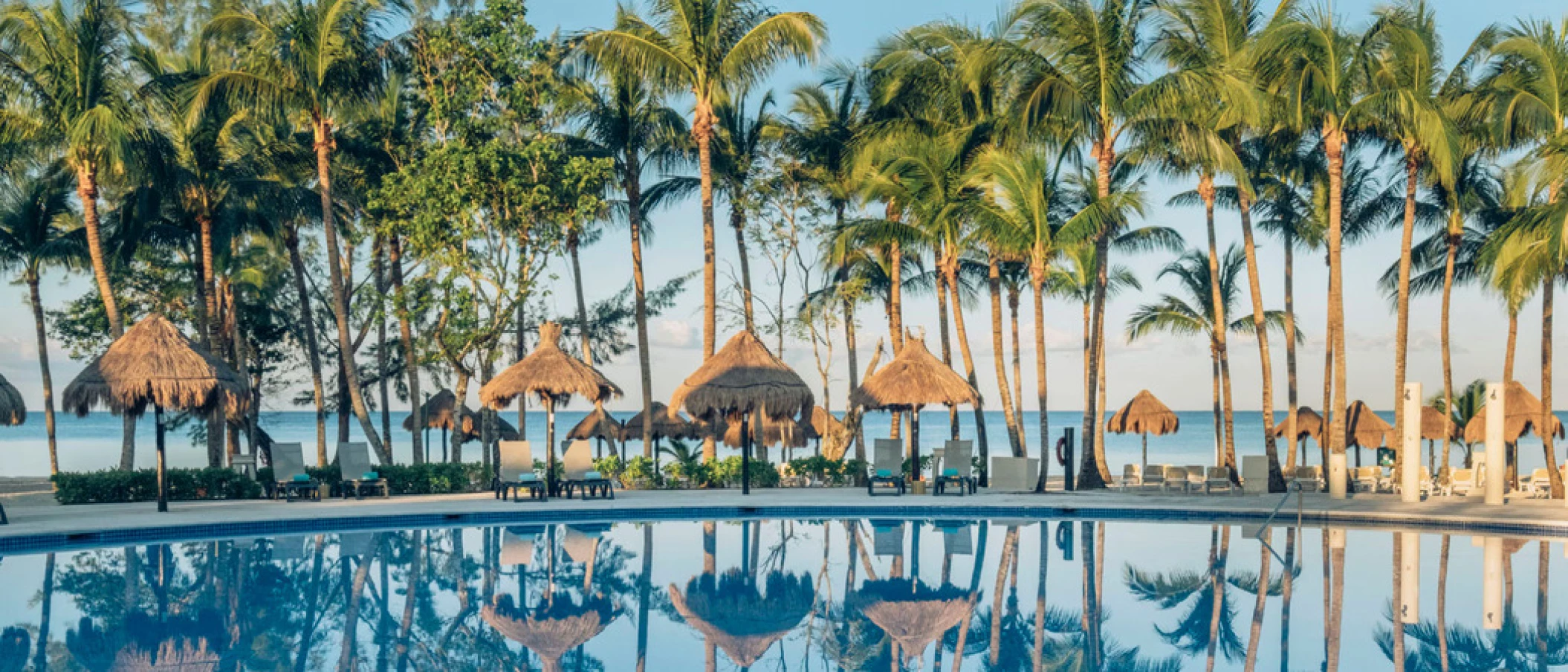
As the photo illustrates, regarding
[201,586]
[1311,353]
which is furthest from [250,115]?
[1311,353]

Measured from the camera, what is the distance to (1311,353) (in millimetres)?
36281

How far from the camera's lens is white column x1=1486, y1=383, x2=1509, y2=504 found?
55.3 feet

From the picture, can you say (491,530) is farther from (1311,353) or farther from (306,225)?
(1311,353)

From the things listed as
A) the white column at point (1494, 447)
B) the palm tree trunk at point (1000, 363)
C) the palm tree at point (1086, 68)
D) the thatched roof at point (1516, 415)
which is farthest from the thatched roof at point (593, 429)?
the thatched roof at point (1516, 415)

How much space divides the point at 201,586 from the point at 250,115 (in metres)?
12.4

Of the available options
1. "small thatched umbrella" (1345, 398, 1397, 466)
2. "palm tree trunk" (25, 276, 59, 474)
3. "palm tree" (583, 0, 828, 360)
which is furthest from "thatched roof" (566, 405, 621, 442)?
"small thatched umbrella" (1345, 398, 1397, 466)

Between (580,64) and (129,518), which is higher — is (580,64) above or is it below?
above

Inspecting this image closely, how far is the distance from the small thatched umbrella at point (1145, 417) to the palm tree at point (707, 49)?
950 centimetres

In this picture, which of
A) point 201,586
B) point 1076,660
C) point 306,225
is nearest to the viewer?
point 1076,660

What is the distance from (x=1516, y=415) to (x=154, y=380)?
21.6m

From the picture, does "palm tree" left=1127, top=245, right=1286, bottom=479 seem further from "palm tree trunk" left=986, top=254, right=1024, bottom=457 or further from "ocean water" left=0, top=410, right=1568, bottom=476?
"ocean water" left=0, top=410, right=1568, bottom=476

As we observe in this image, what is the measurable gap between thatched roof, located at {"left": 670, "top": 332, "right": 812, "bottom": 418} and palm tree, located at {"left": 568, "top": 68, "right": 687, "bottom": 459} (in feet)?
10.8

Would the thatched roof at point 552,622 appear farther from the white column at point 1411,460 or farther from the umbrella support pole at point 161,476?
the white column at point 1411,460

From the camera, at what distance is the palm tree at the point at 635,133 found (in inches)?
888
